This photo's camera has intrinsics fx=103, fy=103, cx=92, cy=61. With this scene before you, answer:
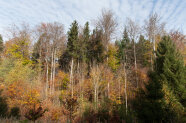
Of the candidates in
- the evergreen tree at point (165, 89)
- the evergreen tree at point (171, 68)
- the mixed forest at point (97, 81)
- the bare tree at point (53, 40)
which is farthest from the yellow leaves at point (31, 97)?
the evergreen tree at point (171, 68)

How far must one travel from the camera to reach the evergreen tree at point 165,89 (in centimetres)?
712

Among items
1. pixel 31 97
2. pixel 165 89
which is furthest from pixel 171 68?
pixel 31 97

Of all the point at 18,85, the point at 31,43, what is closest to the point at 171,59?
the point at 18,85

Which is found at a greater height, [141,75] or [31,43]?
[31,43]

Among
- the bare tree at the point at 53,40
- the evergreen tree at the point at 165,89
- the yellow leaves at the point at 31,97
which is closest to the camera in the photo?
the evergreen tree at the point at 165,89

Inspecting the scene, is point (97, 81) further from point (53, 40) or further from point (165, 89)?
point (53, 40)

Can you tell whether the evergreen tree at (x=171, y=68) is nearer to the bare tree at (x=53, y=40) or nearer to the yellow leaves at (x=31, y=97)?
the yellow leaves at (x=31, y=97)

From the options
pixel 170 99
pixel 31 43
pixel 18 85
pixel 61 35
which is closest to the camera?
pixel 170 99

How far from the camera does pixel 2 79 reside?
48.1 ft

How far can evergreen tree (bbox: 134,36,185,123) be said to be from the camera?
712 centimetres

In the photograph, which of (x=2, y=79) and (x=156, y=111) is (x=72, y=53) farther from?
(x=156, y=111)

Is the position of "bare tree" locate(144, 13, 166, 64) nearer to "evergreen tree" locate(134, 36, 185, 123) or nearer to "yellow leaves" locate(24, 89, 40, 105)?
"evergreen tree" locate(134, 36, 185, 123)

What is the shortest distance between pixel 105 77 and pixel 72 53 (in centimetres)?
729

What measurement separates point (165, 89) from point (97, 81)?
26.8 feet
